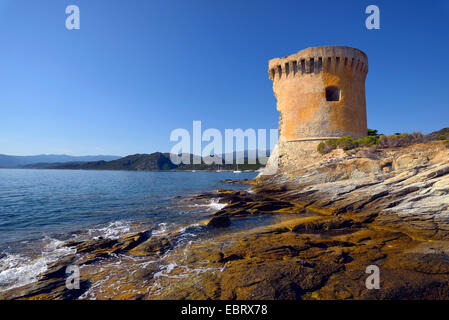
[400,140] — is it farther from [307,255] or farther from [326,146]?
[307,255]

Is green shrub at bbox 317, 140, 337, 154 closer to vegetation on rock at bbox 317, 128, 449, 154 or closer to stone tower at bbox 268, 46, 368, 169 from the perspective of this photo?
vegetation on rock at bbox 317, 128, 449, 154

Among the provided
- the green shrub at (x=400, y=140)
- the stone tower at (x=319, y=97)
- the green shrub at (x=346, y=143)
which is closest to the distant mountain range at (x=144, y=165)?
the stone tower at (x=319, y=97)

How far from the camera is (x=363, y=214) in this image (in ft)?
27.4

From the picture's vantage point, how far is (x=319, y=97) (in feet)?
54.2

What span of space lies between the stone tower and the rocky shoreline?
649 cm

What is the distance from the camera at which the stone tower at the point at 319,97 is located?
1639 centimetres

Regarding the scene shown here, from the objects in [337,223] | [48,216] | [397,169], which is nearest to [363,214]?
[337,223]

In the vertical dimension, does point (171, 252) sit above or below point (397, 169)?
below

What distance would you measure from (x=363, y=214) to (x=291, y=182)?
704 cm

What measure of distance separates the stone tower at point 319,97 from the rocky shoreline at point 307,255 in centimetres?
649

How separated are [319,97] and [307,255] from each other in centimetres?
1424

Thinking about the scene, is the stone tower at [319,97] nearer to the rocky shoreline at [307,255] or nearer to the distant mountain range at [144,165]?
the rocky shoreline at [307,255]

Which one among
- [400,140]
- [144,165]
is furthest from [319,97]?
[144,165]
